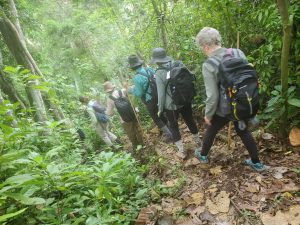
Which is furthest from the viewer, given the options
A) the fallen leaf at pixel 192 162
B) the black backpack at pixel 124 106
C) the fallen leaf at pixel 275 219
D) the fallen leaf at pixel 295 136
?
the black backpack at pixel 124 106

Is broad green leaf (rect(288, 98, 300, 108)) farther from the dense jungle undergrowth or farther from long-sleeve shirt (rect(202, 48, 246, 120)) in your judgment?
long-sleeve shirt (rect(202, 48, 246, 120))

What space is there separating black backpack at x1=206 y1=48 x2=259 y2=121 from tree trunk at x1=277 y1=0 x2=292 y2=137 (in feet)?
1.93

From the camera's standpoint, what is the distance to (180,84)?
4305 mm

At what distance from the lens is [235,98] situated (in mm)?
3117

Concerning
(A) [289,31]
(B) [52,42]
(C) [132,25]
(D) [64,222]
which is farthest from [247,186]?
(B) [52,42]

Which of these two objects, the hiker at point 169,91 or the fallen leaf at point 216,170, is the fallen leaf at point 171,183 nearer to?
the fallen leaf at point 216,170

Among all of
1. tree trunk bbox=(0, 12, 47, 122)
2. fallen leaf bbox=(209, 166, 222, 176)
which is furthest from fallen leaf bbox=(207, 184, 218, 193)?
tree trunk bbox=(0, 12, 47, 122)

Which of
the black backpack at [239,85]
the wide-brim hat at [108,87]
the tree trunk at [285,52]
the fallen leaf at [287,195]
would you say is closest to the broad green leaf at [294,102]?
the tree trunk at [285,52]

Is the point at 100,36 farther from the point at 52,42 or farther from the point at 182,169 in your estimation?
the point at 182,169

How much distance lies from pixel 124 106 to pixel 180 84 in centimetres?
254

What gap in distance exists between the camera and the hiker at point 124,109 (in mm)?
6573

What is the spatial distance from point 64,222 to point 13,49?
20.6 feet

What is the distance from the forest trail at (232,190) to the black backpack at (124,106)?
228 cm

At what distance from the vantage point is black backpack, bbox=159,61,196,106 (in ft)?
14.0
